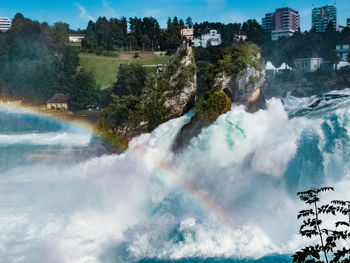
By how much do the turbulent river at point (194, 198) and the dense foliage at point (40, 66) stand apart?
2607cm

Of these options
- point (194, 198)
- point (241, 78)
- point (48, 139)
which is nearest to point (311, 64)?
point (241, 78)

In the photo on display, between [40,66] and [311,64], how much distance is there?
118 feet

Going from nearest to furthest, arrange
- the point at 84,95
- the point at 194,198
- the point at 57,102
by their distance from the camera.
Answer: the point at 194,198
the point at 84,95
the point at 57,102

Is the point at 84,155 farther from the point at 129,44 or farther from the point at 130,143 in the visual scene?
the point at 129,44

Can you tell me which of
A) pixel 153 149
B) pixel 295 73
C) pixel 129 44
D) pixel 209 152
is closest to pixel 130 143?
pixel 153 149

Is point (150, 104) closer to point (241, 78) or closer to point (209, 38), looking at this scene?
point (241, 78)

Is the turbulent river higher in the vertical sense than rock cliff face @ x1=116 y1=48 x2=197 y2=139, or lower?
lower

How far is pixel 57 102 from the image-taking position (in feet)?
142

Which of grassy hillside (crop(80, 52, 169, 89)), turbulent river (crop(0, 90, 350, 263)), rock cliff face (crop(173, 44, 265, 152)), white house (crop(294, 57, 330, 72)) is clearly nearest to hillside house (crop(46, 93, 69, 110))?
grassy hillside (crop(80, 52, 169, 89))

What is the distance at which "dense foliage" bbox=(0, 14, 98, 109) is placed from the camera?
43.8m

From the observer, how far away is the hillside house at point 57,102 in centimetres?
4269

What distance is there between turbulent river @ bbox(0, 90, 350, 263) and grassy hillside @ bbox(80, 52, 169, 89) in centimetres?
3052

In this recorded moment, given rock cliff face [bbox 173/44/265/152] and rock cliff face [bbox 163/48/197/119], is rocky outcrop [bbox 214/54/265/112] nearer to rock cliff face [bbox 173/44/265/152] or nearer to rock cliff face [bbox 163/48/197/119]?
rock cliff face [bbox 173/44/265/152]

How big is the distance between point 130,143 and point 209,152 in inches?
277
